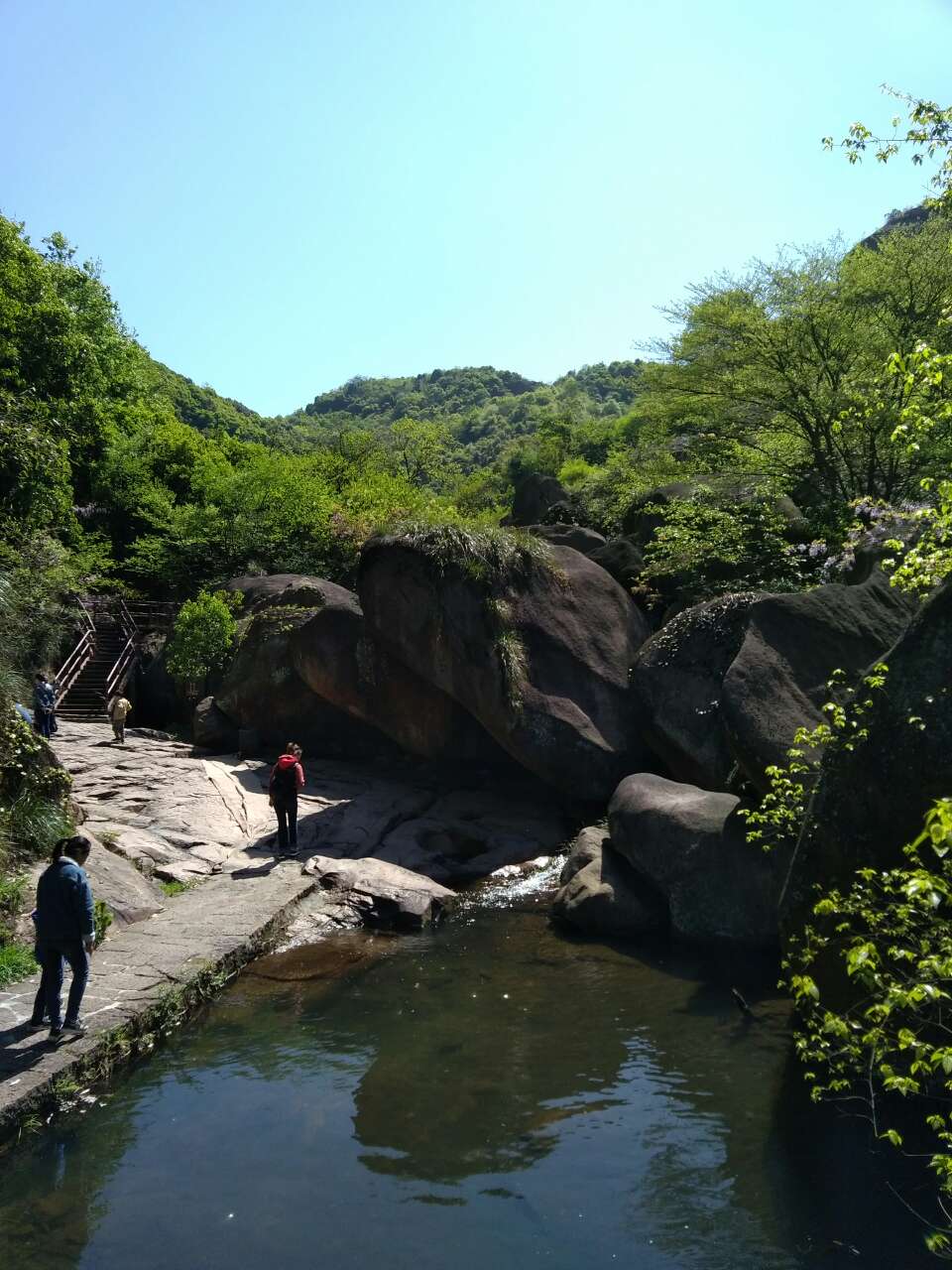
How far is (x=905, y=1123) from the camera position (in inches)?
253

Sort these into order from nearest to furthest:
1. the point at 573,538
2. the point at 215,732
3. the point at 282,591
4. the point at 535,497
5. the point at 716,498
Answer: the point at 716,498 < the point at 215,732 < the point at 573,538 < the point at 282,591 < the point at 535,497

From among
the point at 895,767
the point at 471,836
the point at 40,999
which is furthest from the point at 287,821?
the point at 895,767

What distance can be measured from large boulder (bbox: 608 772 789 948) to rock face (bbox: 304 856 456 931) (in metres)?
2.57

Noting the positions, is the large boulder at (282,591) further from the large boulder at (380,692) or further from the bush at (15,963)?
the bush at (15,963)

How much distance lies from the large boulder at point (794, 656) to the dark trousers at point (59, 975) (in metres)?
7.04

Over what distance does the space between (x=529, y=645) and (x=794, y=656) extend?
575 centimetres

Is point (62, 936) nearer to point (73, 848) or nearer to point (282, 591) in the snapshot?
point (73, 848)

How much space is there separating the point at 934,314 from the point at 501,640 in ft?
30.6

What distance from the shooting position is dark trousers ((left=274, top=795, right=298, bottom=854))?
1405cm

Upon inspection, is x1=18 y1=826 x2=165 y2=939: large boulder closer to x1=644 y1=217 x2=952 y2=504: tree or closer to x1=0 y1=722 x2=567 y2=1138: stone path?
x1=0 y1=722 x2=567 y2=1138: stone path

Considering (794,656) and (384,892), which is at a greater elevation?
(794,656)

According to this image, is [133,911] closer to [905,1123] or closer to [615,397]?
[905,1123]

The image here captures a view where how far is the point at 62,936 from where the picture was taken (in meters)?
7.50

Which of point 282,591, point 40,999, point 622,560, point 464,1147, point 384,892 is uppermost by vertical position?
point 622,560
